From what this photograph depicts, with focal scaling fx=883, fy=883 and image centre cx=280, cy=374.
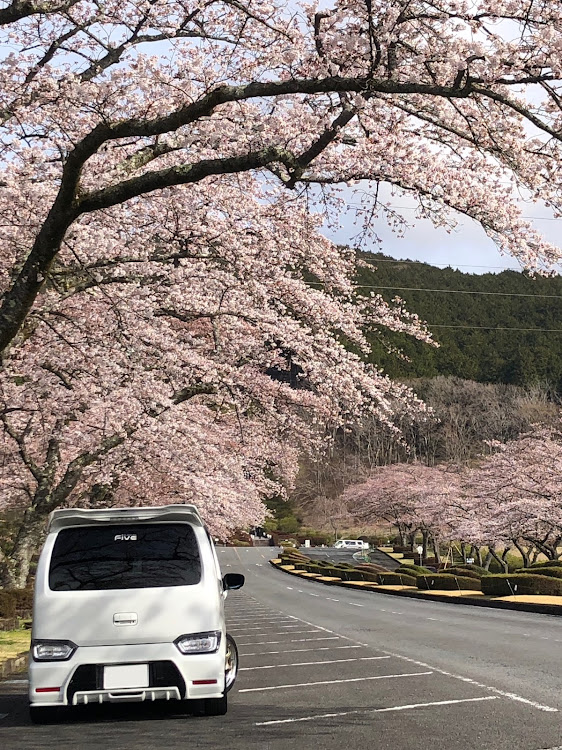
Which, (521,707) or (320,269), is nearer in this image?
(521,707)

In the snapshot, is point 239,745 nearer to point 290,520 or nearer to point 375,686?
point 375,686

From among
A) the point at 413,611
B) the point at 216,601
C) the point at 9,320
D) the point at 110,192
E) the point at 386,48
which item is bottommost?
the point at 413,611

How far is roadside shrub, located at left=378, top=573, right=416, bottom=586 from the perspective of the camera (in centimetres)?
4238

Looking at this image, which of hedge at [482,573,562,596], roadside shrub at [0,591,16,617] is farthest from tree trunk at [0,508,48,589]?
hedge at [482,573,562,596]

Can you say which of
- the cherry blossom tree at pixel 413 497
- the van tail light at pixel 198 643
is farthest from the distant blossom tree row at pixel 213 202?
the cherry blossom tree at pixel 413 497

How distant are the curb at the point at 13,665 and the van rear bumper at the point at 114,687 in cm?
507

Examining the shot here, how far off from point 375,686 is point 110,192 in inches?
218

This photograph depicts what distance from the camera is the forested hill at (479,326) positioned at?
125500mm

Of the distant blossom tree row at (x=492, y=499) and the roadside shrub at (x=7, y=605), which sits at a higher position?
the distant blossom tree row at (x=492, y=499)

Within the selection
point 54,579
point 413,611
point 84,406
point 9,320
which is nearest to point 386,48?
point 9,320

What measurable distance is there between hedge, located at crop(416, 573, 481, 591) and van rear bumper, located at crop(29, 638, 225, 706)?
29654mm

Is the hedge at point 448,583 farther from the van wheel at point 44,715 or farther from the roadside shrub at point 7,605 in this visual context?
the van wheel at point 44,715

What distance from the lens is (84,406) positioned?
17406 millimetres

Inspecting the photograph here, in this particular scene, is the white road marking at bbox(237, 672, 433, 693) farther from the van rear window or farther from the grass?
the grass
